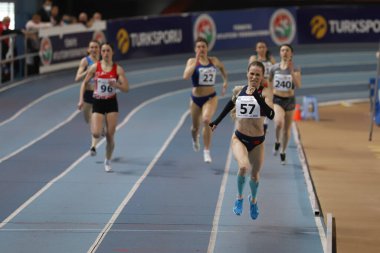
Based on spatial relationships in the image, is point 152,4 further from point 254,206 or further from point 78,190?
point 254,206

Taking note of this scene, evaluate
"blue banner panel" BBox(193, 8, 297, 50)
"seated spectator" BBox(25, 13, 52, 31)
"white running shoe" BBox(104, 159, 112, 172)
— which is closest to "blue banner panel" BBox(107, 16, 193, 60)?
"blue banner panel" BBox(193, 8, 297, 50)

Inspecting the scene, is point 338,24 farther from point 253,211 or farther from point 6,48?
point 253,211

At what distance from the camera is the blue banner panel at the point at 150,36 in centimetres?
2974

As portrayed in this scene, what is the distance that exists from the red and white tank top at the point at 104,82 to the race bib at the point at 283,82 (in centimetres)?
312

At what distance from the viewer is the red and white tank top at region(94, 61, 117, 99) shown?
15750 millimetres

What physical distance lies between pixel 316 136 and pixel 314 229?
891cm

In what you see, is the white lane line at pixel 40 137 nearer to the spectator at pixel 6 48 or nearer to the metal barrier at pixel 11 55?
the metal barrier at pixel 11 55

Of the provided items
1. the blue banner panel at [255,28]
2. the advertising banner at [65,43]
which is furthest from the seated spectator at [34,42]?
the blue banner panel at [255,28]

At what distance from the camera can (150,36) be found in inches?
1220

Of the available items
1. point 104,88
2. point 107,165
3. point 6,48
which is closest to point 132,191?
point 107,165

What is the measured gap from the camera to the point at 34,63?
27125mm

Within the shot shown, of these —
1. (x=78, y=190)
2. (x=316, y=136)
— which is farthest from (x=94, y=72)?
(x=316, y=136)

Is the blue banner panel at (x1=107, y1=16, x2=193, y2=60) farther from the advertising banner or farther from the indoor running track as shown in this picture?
the indoor running track

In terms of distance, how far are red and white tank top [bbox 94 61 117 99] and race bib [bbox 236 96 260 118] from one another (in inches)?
152
